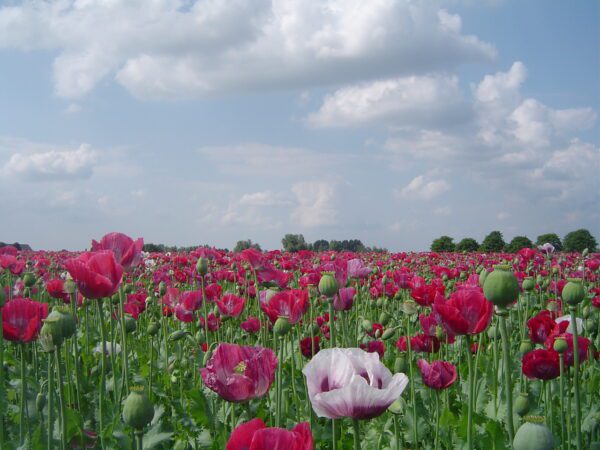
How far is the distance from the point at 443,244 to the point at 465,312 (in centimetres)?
2995

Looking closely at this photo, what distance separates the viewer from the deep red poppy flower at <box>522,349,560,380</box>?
2.54 metres

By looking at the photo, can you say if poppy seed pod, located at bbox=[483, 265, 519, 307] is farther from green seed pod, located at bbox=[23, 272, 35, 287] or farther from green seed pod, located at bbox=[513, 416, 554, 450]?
green seed pod, located at bbox=[23, 272, 35, 287]

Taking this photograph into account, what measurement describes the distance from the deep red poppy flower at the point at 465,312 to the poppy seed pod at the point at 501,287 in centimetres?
19

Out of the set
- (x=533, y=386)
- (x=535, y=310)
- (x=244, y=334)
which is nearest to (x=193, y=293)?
(x=244, y=334)

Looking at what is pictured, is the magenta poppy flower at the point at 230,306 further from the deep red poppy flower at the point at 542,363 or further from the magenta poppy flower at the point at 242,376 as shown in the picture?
the magenta poppy flower at the point at 242,376

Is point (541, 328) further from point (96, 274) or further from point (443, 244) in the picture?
point (443, 244)

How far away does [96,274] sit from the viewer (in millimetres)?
2033

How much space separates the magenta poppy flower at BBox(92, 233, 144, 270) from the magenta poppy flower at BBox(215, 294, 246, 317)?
3.89ft

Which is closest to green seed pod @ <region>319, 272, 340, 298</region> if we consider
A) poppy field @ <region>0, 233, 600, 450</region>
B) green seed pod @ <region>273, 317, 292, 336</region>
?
poppy field @ <region>0, 233, 600, 450</region>

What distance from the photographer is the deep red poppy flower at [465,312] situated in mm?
1879

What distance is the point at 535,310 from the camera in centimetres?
699

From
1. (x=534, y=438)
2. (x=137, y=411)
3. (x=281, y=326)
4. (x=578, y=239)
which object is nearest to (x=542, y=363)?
(x=281, y=326)

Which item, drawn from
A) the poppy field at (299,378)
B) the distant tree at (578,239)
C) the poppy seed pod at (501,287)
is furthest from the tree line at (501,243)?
the poppy seed pod at (501,287)

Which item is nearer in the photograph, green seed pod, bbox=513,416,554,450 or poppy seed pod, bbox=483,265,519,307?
green seed pod, bbox=513,416,554,450
